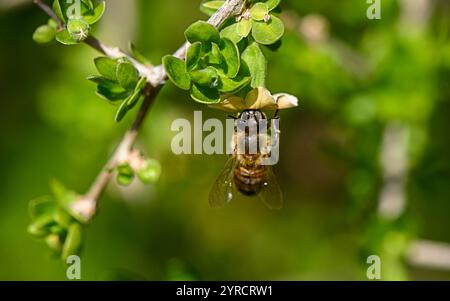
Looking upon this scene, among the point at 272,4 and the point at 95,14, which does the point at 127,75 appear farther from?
the point at 272,4

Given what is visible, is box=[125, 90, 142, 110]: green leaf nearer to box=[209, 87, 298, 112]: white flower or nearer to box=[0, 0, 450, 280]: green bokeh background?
box=[209, 87, 298, 112]: white flower

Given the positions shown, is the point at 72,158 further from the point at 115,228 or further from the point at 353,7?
the point at 353,7

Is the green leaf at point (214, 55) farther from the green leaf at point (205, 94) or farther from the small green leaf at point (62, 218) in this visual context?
the small green leaf at point (62, 218)

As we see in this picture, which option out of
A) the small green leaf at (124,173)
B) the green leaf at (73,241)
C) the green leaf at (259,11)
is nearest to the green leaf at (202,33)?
the green leaf at (259,11)

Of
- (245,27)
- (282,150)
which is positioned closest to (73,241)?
(245,27)
